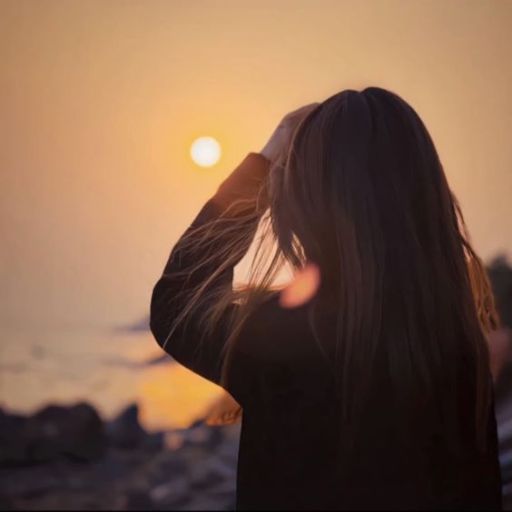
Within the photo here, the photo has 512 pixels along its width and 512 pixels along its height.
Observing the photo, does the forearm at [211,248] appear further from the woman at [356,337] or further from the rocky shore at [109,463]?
the rocky shore at [109,463]

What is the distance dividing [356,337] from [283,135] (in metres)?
0.30

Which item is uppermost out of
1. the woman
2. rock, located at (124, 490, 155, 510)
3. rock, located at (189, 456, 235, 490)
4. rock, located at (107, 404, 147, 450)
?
the woman

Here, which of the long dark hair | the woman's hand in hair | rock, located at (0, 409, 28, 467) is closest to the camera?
the long dark hair

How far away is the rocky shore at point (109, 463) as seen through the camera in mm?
1354

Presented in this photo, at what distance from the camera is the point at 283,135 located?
0.85 m

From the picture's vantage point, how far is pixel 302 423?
693mm

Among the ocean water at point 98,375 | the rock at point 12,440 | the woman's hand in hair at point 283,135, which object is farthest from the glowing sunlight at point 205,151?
the rock at point 12,440

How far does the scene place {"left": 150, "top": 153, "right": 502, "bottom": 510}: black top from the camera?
0.69 metres

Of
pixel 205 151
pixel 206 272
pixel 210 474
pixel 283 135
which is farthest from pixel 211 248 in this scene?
pixel 210 474

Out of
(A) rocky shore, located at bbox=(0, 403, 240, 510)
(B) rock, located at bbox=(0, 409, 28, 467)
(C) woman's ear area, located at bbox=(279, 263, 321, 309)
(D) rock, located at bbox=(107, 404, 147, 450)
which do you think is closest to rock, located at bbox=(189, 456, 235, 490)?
(A) rocky shore, located at bbox=(0, 403, 240, 510)

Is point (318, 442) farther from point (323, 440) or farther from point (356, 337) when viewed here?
point (356, 337)

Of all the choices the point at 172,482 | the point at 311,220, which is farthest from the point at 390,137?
the point at 172,482

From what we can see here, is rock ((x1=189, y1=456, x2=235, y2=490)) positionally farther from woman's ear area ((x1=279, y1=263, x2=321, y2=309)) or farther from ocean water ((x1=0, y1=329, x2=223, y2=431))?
woman's ear area ((x1=279, y1=263, x2=321, y2=309))

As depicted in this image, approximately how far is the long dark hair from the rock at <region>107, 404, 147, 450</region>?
68cm
